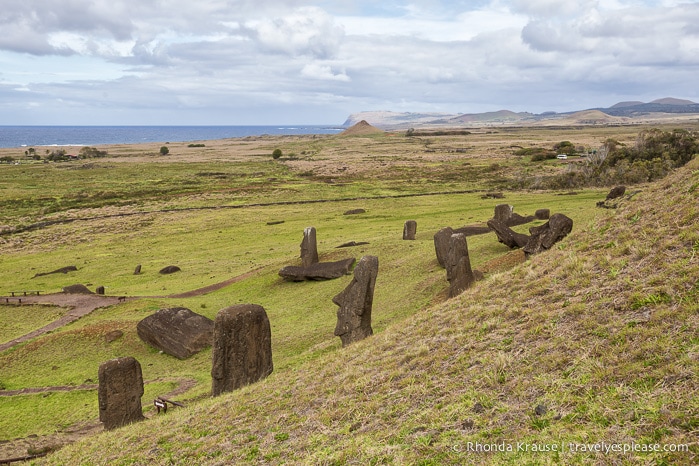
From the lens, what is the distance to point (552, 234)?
26172 mm

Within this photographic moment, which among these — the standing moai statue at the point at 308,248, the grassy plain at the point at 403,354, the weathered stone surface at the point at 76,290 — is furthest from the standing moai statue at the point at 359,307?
the weathered stone surface at the point at 76,290

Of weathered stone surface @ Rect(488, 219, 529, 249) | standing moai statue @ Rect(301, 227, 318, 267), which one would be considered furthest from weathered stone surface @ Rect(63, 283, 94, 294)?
weathered stone surface @ Rect(488, 219, 529, 249)

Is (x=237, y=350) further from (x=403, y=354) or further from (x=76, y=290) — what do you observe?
(x=76, y=290)

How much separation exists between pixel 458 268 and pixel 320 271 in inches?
512

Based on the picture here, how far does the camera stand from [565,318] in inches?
523

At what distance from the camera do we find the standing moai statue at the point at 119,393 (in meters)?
18.9

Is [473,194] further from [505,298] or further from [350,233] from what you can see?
[505,298]

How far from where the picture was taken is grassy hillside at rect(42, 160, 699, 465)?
9.33 m

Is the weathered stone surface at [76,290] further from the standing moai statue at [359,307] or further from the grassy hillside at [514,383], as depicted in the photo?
the standing moai statue at [359,307]

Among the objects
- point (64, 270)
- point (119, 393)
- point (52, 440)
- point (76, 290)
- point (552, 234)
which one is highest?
point (552, 234)

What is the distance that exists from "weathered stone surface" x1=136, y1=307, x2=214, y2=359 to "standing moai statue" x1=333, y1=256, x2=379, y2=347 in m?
8.83

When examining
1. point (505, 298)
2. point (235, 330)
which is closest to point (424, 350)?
point (505, 298)

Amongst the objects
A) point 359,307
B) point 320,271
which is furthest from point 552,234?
point 320,271

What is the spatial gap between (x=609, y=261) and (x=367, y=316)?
30.5ft
